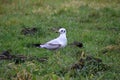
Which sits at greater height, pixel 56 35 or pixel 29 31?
pixel 29 31

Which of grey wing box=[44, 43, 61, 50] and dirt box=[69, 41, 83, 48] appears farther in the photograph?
dirt box=[69, 41, 83, 48]

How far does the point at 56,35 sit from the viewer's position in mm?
12570

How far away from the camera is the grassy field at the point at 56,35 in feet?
26.1

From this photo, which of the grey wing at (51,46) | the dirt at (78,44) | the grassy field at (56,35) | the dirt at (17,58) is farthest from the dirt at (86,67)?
the dirt at (78,44)

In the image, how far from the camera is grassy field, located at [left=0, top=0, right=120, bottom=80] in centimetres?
796

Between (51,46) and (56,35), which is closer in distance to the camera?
(51,46)

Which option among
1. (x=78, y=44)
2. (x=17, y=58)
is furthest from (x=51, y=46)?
(x=17, y=58)

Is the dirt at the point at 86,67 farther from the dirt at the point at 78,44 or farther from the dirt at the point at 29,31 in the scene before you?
the dirt at the point at 29,31

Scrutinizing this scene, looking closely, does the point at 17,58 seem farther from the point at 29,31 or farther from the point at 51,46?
the point at 29,31

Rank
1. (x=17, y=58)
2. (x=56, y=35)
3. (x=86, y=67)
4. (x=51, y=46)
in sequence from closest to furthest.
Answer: (x=86, y=67) → (x=17, y=58) → (x=51, y=46) → (x=56, y=35)

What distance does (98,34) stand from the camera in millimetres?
12719

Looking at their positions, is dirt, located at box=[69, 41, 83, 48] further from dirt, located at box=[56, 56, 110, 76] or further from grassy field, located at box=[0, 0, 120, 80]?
dirt, located at box=[56, 56, 110, 76]

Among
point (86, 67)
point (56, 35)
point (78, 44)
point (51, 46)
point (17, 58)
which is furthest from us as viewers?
point (56, 35)

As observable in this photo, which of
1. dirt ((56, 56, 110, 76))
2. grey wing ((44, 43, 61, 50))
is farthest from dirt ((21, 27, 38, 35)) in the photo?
dirt ((56, 56, 110, 76))
